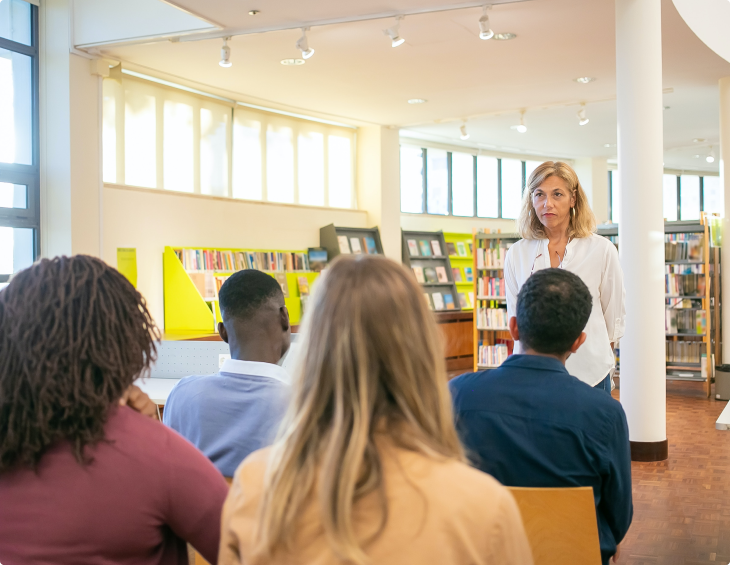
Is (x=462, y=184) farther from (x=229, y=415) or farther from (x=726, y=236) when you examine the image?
(x=229, y=415)

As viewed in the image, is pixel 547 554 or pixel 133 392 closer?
pixel 133 392

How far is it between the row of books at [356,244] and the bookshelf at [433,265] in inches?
32.1

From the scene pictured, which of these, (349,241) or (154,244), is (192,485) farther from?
(349,241)

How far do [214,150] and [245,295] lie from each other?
761 centimetres

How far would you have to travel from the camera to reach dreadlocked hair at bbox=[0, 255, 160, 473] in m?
1.25

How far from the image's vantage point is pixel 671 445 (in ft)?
19.6

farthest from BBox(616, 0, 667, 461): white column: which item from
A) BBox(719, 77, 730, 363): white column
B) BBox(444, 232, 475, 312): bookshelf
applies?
BBox(444, 232, 475, 312): bookshelf

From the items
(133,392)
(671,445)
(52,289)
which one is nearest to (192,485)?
(133,392)

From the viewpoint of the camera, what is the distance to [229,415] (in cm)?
195

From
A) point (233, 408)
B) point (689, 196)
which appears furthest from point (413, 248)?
point (233, 408)

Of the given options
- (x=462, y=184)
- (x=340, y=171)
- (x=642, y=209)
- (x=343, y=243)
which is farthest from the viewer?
(x=462, y=184)

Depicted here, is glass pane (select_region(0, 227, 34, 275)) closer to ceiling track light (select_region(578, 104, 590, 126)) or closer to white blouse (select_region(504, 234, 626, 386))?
white blouse (select_region(504, 234, 626, 386))

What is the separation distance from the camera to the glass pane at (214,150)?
929 centimetres

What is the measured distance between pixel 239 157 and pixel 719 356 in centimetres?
633
